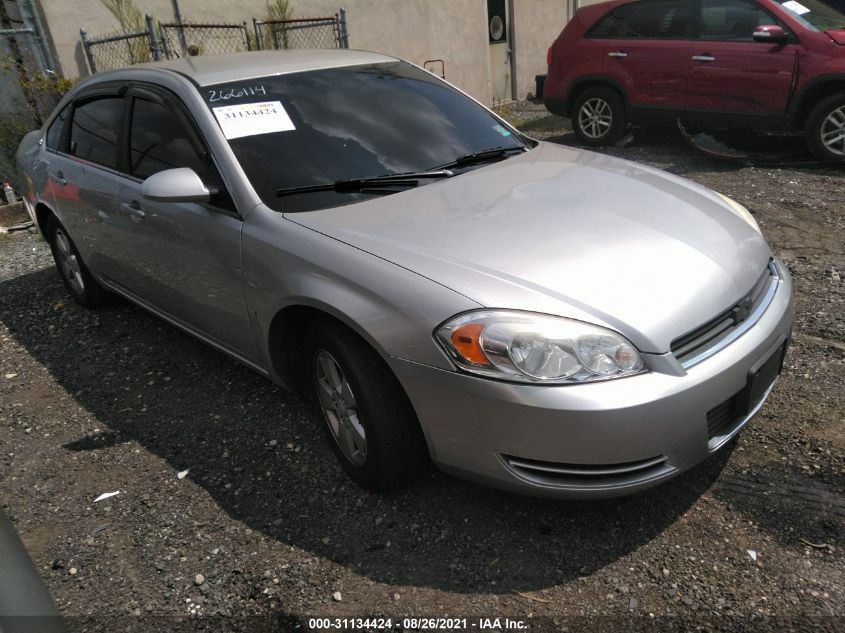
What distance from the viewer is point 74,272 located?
16.3 feet

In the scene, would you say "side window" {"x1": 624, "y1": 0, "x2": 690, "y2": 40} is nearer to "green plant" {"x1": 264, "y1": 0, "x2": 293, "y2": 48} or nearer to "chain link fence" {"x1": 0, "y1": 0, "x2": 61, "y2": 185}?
"green plant" {"x1": 264, "y1": 0, "x2": 293, "y2": 48}

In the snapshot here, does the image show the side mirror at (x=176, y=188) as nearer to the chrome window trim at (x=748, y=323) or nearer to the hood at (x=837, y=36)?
the chrome window trim at (x=748, y=323)

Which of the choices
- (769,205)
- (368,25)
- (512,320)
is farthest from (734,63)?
(512,320)

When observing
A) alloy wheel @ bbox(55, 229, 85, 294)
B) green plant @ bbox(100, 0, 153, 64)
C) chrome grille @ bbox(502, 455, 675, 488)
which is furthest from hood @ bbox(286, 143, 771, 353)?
green plant @ bbox(100, 0, 153, 64)

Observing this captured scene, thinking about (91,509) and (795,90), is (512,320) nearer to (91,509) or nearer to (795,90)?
(91,509)

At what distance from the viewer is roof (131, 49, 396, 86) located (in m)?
3.51

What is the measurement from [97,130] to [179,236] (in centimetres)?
131

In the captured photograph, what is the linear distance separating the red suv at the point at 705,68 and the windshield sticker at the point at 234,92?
227 inches

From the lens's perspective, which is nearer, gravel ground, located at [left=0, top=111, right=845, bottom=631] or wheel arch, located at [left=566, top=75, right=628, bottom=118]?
gravel ground, located at [left=0, top=111, right=845, bottom=631]

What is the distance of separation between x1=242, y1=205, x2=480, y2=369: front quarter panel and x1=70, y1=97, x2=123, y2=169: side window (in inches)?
59.5

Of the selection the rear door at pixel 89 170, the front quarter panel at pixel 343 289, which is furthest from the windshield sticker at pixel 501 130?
the rear door at pixel 89 170

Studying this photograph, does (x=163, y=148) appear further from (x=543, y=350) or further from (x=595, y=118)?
(x=595, y=118)

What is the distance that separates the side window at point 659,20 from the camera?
25.9 feet

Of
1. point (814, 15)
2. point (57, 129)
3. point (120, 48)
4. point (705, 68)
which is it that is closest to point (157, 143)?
point (57, 129)
